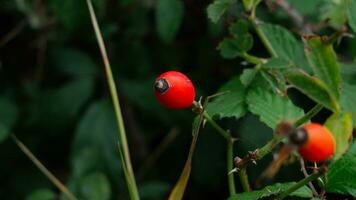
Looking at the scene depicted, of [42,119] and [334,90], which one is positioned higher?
[42,119]

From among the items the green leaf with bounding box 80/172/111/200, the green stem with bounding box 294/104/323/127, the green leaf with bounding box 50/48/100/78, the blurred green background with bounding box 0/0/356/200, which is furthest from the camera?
the green leaf with bounding box 50/48/100/78

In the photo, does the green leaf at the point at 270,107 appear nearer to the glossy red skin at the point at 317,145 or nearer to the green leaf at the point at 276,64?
the green leaf at the point at 276,64

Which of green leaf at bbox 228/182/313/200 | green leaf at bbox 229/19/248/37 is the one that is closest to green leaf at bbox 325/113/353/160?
green leaf at bbox 228/182/313/200

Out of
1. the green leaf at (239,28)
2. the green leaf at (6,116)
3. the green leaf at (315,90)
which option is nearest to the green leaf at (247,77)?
the green leaf at (239,28)

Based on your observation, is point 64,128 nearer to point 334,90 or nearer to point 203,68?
point 203,68

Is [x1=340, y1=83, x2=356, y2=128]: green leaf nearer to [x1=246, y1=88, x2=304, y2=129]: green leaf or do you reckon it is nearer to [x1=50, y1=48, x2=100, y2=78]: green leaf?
[x1=246, y1=88, x2=304, y2=129]: green leaf

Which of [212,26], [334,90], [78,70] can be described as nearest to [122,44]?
[78,70]
